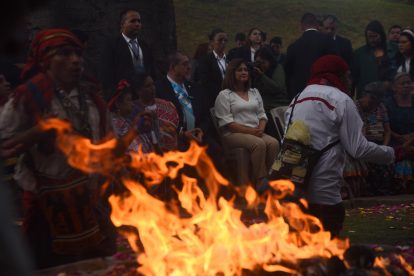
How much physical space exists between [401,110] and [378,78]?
77.2 inches

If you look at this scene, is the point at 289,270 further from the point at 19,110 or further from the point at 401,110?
the point at 401,110

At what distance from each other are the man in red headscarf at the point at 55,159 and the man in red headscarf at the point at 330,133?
5.78 ft

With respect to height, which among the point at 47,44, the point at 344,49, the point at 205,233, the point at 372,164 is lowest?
the point at 372,164

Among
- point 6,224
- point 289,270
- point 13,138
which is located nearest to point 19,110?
point 13,138

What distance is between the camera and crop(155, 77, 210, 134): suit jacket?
1104 cm

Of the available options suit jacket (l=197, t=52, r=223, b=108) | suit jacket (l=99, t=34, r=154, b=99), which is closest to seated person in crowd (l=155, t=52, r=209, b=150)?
suit jacket (l=99, t=34, r=154, b=99)

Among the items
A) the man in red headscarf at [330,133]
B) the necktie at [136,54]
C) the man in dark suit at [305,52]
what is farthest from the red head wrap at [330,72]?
the man in dark suit at [305,52]

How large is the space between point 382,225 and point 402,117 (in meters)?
2.74

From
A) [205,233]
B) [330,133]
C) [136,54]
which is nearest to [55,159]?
[205,233]

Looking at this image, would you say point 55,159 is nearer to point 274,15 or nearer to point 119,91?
point 119,91

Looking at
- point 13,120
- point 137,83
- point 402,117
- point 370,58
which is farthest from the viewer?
point 370,58

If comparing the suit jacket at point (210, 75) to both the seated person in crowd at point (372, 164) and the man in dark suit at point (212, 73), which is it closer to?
the man in dark suit at point (212, 73)

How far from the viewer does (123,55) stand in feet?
35.0

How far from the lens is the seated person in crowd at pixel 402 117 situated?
39.9 ft
